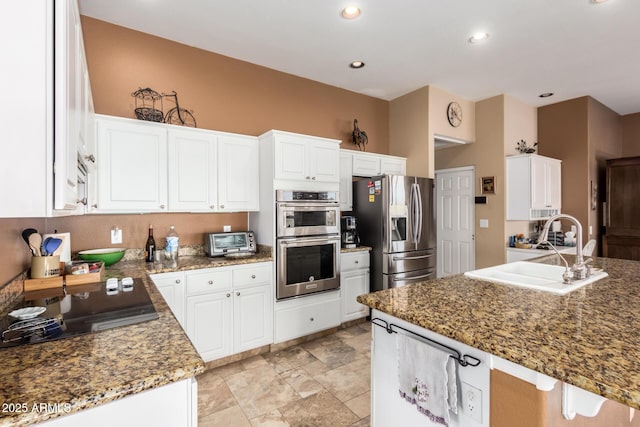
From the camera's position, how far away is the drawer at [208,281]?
2.52m

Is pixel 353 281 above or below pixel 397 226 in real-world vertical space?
below

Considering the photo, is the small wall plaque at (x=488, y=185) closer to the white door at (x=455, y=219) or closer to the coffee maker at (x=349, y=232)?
the white door at (x=455, y=219)

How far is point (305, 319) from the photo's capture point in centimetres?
316

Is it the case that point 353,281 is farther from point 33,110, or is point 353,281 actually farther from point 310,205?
point 33,110

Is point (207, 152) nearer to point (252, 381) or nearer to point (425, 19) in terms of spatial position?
point (252, 381)

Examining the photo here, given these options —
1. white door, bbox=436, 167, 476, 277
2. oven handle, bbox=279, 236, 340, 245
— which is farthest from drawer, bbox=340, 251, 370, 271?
white door, bbox=436, 167, 476, 277

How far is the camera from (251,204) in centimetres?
317

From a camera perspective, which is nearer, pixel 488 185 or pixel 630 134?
pixel 488 185

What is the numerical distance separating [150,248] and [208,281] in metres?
0.66

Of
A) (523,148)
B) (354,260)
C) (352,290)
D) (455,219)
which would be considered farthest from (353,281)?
(523,148)

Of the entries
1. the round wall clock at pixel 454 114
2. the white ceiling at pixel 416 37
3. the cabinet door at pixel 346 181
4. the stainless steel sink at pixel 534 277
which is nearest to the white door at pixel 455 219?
the round wall clock at pixel 454 114

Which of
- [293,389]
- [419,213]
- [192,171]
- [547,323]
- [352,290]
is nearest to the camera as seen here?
[547,323]

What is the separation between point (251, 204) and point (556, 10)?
322 centimetres

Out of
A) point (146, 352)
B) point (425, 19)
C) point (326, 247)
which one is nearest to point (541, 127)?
point (425, 19)
